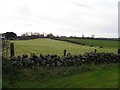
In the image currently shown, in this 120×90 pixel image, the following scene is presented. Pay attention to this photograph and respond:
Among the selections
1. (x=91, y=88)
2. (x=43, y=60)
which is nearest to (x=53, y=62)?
(x=43, y=60)

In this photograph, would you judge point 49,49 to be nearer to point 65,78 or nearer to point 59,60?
point 59,60

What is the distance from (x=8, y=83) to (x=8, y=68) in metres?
2.43

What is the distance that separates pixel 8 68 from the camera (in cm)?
1930

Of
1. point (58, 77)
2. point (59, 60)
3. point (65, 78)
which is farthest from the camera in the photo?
point (59, 60)

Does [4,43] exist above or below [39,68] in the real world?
above

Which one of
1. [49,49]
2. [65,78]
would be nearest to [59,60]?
[65,78]

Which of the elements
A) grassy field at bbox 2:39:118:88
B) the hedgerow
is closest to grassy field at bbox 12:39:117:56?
the hedgerow

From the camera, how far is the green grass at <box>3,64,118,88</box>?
16266 millimetres

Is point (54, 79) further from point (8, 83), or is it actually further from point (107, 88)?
point (107, 88)

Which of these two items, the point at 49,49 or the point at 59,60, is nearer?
the point at 59,60

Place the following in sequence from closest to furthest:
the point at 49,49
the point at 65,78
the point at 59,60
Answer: the point at 65,78, the point at 59,60, the point at 49,49

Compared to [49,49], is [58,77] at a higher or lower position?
lower

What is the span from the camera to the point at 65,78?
59.7 ft

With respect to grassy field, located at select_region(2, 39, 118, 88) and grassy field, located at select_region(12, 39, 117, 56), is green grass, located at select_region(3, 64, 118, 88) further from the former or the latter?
grassy field, located at select_region(12, 39, 117, 56)
